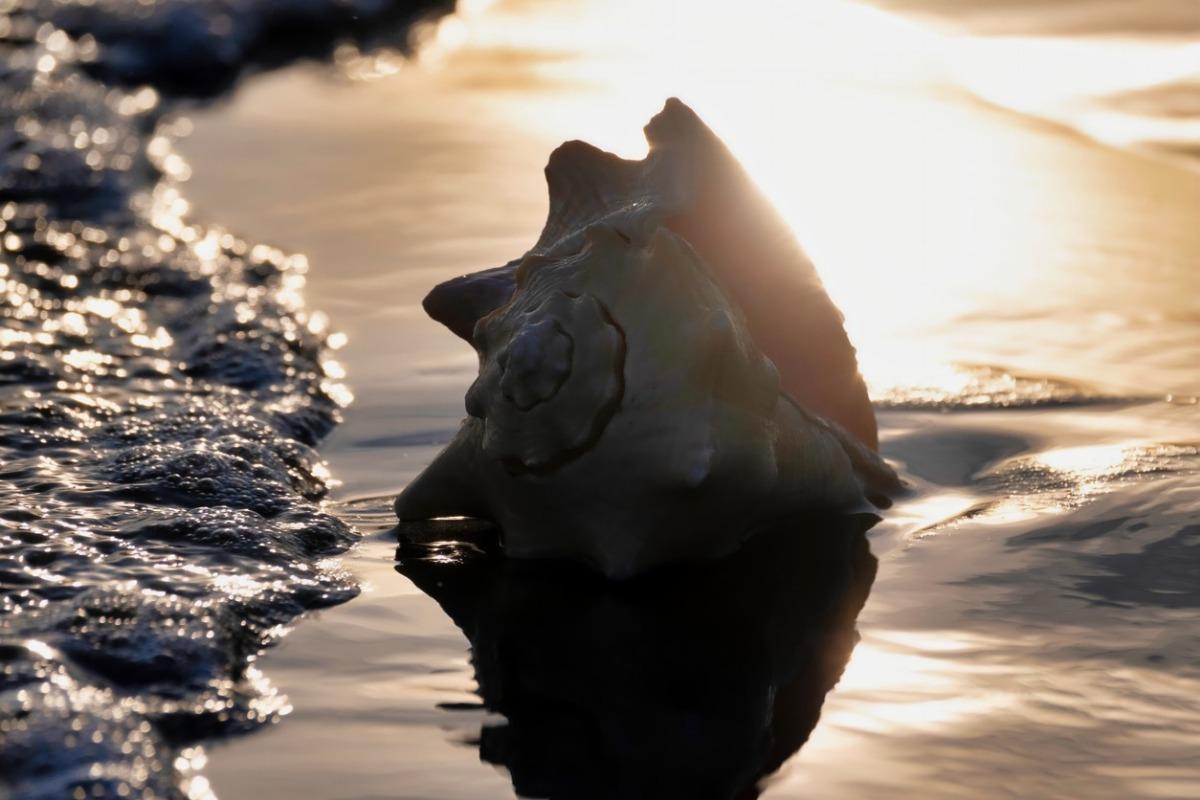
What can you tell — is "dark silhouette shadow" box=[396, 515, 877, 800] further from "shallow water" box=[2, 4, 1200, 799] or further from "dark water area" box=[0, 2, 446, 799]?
"dark water area" box=[0, 2, 446, 799]

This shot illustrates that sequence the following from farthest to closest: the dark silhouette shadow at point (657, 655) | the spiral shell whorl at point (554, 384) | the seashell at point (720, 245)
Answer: the seashell at point (720, 245)
the spiral shell whorl at point (554, 384)
the dark silhouette shadow at point (657, 655)

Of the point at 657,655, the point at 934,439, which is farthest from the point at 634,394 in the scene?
the point at 934,439

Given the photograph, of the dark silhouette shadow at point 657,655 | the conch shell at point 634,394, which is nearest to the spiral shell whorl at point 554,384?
the conch shell at point 634,394

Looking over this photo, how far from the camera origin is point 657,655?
8.36ft

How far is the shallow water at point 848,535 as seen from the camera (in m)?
2.21

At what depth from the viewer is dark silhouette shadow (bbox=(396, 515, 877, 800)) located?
2.17m

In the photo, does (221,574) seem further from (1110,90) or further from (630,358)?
(1110,90)

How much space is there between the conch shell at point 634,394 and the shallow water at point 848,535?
0.12 m

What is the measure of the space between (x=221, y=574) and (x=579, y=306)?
32.5 inches


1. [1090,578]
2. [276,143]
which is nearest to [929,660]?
[1090,578]

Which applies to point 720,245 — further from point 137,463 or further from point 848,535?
point 137,463

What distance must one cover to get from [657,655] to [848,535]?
0.69m

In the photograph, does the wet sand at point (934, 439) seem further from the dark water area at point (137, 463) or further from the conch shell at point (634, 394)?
the conch shell at point (634, 394)

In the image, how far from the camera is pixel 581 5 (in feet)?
28.9
